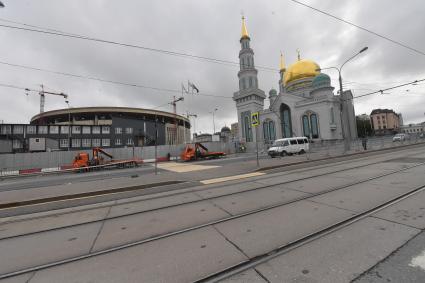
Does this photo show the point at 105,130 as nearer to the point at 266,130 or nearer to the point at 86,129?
the point at 86,129

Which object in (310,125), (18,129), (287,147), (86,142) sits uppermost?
(18,129)

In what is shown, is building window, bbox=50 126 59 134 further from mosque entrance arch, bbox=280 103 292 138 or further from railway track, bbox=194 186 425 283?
railway track, bbox=194 186 425 283

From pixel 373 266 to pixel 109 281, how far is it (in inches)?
135

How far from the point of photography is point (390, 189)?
240 inches

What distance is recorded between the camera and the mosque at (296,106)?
4712cm

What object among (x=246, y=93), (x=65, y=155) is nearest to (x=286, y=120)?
(x=246, y=93)

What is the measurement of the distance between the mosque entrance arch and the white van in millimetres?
32146

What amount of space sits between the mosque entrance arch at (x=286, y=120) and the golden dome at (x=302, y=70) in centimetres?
980

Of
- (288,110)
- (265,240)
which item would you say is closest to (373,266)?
(265,240)

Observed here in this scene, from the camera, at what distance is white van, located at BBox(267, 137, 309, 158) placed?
73.4ft

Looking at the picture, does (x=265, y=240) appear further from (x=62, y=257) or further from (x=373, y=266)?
(x=62, y=257)

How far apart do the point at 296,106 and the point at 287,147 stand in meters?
34.1

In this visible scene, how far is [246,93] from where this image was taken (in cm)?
5925

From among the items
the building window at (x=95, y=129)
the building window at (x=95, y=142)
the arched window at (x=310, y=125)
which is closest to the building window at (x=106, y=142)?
the building window at (x=95, y=142)
